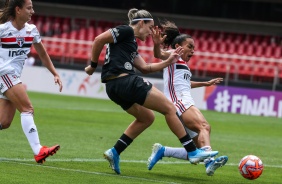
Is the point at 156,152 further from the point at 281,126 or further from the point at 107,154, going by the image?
the point at 281,126

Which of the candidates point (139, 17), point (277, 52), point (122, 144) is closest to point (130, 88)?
point (122, 144)

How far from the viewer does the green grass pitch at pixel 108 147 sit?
9.90 m

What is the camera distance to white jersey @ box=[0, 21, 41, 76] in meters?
10.2

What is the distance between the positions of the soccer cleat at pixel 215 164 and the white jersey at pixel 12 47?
8.86ft

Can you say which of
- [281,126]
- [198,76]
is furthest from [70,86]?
[281,126]

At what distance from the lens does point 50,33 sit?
39.1m

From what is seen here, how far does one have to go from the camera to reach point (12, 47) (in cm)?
1027

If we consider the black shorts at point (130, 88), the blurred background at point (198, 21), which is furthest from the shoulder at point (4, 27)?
the blurred background at point (198, 21)

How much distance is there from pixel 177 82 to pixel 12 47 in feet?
7.94

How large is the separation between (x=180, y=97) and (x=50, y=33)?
28.5 meters

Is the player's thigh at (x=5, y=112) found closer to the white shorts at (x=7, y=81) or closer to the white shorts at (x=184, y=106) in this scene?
the white shorts at (x=7, y=81)

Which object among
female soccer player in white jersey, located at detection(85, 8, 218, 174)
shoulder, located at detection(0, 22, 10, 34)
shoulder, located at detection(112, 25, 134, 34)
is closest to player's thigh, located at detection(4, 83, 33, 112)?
shoulder, located at detection(0, 22, 10, 34)

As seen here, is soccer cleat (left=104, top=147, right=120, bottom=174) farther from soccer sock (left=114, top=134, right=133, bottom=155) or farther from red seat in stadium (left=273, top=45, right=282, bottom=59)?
red seat in stadium (left=273, top=45, right=282, bottom=59)

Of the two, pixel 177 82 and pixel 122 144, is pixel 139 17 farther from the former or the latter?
pixel 122 144
